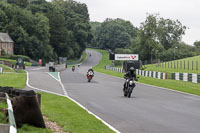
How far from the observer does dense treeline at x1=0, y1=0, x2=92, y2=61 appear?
364 feet

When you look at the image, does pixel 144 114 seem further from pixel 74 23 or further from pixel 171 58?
pixel 74 23

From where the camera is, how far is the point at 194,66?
61562 millimetres

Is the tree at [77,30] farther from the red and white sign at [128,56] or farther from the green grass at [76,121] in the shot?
the green grass at [76,121]

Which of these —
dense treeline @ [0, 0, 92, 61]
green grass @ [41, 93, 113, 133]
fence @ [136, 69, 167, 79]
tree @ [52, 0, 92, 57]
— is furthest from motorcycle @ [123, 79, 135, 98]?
tree @ [52, 0, 92, 57]

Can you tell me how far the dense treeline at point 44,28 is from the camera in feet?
364

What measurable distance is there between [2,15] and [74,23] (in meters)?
48.2

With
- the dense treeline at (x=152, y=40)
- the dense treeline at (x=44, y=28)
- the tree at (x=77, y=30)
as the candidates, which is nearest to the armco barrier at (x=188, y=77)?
the dense treeline at (x=152, y=40)

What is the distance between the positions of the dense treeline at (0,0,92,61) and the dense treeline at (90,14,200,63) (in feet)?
57.0

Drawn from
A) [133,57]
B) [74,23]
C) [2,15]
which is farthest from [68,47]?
[133,57]

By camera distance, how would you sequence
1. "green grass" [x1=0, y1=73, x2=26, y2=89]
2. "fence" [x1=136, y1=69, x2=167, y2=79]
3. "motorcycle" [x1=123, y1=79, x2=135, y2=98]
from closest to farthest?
"motorcycle" [x1=123, y1=79, x2=135, y2=98] < "green grass" [x1=0, y1=73, x2=26, y2=89] < "fence" [x1=136, y1=69, x2=167, y2=79]

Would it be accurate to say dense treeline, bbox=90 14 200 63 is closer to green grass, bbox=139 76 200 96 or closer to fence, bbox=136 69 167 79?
fence, bbox=136 69 167 79

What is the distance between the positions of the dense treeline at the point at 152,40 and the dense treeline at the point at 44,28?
1737 cm

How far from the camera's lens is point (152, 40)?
11719 centimetres

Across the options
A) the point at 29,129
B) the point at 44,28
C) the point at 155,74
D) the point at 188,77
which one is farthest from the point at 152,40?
the point at 29,129
